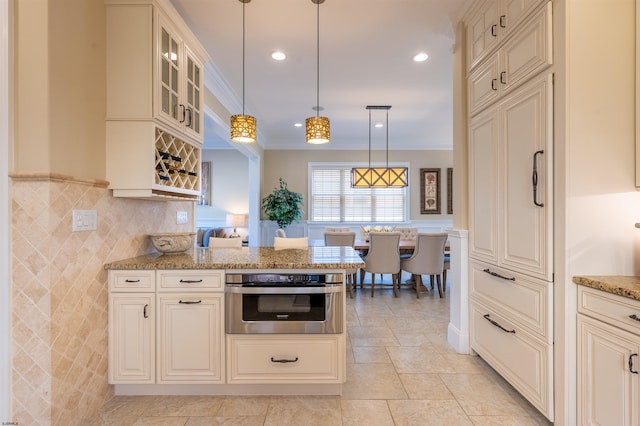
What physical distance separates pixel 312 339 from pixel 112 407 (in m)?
Answer: 1.30

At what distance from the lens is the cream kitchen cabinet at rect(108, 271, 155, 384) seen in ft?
6.97

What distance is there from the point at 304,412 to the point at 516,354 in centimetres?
137

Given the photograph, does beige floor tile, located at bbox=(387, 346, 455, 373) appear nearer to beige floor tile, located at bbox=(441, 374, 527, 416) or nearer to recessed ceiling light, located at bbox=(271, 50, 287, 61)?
beige floor tile, located at bbox=(441, 374, 527, 416)

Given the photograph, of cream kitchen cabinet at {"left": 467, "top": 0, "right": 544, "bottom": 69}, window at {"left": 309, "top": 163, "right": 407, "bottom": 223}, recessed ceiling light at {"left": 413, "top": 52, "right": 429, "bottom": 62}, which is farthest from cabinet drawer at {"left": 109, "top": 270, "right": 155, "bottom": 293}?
window at {"left": 309, "top": 163, "right": 407, "bottom": 223}

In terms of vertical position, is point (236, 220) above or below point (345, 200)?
below

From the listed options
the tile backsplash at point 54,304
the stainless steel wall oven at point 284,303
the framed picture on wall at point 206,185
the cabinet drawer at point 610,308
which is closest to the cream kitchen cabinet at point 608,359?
the cabinet drawer at point 610,308

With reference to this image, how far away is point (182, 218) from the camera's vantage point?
3.19 metres

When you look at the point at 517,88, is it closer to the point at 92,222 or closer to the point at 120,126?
the point at 120,126

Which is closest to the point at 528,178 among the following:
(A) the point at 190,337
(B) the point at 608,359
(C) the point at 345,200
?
(B) the point at 608,359

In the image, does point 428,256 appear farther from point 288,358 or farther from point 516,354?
point 288,358

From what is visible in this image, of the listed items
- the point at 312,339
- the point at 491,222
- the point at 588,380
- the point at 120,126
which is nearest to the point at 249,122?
the point at 120,126

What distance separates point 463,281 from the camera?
2.76 m

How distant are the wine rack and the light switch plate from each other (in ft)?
1.43

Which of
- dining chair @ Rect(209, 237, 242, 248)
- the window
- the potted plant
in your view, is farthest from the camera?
the window
